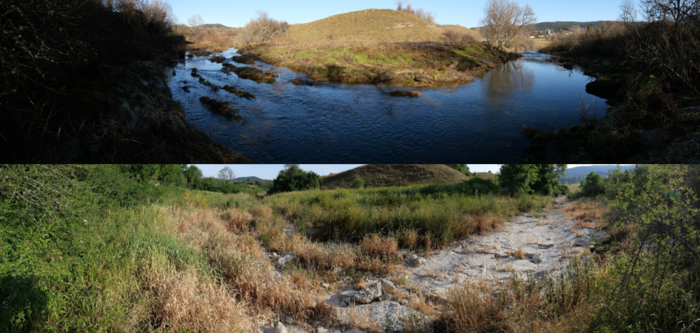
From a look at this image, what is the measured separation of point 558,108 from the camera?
27.9 feet

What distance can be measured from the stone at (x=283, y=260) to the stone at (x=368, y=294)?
6.25 ft

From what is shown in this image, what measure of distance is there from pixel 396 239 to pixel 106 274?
5266 mm

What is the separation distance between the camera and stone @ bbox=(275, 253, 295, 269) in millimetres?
5789

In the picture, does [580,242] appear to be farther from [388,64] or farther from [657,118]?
[388,64]

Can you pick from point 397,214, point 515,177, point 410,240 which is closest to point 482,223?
point 397,214

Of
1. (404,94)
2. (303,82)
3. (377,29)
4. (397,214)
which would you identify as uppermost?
(377,29)

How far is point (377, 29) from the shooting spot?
17766 mm

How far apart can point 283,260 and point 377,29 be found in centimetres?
1577

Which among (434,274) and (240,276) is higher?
(240,276)

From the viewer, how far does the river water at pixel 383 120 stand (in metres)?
5.77

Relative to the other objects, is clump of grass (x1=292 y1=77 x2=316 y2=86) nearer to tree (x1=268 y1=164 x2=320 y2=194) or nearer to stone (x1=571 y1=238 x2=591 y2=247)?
tree (x1=268 y1=164 x2=320 y2=194)

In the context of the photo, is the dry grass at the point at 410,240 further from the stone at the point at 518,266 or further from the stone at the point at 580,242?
the stone at the point at 580,242

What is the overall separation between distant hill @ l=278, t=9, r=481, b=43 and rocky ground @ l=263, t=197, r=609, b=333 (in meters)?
12.9

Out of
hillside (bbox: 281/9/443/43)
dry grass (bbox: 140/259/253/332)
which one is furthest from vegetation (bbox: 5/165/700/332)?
hillside (bbox: 281/9/443/43)
